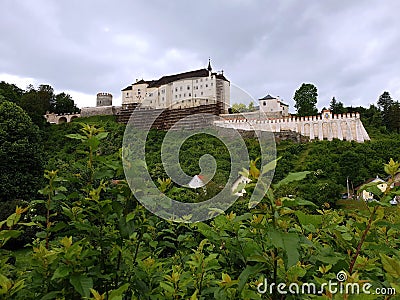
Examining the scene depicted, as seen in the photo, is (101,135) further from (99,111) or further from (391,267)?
(99,111)

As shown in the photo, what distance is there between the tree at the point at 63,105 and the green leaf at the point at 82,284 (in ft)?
213

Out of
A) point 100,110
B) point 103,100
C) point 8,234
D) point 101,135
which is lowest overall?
point 8,234

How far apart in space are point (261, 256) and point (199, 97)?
8.17 ft

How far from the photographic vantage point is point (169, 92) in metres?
4.32

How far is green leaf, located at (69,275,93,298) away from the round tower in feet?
210

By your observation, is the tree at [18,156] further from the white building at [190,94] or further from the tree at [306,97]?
the tree at [306,97]

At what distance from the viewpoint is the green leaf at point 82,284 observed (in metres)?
1.10

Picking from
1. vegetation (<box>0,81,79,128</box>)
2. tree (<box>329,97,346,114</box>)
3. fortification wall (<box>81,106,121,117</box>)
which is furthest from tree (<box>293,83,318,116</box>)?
vegetation (<box>0,81,79,128</box>)

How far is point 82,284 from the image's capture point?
1.13 m

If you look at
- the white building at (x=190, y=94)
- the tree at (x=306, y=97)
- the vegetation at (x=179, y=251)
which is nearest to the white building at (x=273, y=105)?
the tree at (x=306, y=97)

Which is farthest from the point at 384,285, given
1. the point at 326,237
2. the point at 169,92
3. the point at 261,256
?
the point at 169,92

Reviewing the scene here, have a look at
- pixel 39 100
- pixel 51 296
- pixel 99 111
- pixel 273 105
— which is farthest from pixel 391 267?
pixel 99 111

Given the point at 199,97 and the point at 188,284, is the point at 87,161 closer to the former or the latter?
the point at 188,284

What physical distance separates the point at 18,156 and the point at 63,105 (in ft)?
143
